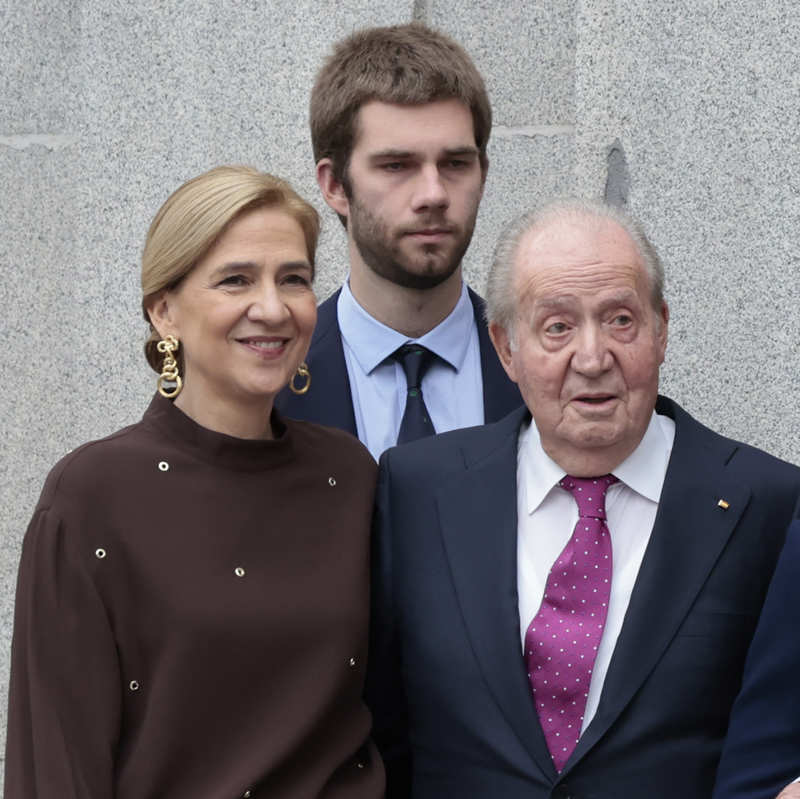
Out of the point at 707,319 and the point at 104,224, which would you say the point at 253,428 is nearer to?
the point at 707,319

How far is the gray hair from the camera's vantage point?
330cm

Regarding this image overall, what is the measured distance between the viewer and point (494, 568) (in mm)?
3211

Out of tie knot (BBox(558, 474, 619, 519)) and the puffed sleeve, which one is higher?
tie knot (BBox(558, 474, 619, 519))

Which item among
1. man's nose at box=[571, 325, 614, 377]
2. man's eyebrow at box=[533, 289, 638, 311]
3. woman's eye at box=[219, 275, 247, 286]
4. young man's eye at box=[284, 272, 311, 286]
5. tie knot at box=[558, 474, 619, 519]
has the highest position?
woman's eye at box=[219, 275, 247, 286]

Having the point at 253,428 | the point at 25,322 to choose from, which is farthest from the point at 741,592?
the point at 25,322

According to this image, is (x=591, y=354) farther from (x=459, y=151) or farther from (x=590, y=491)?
(x=459, y=151)

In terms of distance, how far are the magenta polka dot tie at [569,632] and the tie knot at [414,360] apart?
2.82 ft

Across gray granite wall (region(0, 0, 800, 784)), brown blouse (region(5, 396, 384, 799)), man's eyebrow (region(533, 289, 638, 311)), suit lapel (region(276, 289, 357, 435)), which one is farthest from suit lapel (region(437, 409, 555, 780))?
gray granite wall (region(0, 0, 800, 784))

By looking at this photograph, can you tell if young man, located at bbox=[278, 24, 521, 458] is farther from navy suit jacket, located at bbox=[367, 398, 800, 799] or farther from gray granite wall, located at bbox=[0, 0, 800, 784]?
gray granite wall, located at bbox=[0, 0, 800, 784]

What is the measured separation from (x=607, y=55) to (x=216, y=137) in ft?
4.95

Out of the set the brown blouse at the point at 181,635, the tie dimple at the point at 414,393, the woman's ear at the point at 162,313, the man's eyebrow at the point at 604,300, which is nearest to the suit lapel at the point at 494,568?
the brown blouse at the point at 181,635

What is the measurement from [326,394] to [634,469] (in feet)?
3.10

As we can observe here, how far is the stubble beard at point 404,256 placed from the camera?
3.96m

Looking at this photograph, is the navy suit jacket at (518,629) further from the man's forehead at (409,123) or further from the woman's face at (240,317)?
the man's forehead at (409,123)
